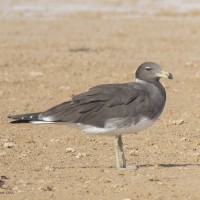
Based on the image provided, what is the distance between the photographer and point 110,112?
9641 millimetres

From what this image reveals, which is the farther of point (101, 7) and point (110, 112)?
point (101, 7)

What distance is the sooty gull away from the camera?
9.56m

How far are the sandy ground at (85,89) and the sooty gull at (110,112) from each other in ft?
1.54

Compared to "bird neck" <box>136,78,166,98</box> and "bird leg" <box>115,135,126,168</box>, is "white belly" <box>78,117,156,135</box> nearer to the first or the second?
"bird leg" <box>115,135,126,168</box>

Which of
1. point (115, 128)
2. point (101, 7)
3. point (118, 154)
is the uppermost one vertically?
point (115, 128)

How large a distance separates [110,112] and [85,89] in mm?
6238

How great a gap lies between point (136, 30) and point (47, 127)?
41.1 feet

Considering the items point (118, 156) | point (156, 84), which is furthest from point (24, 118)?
point (156, 84)

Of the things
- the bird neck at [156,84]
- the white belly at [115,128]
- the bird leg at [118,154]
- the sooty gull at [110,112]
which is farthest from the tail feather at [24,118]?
the bird neck at [156,84]

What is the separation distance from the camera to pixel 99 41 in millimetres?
22766

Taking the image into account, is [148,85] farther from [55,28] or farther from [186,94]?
[55,28]

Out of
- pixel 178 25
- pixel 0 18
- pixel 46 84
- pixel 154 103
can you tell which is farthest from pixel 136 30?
pixel 154 103

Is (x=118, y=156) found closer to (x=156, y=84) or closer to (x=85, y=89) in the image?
(x=156, y=84)

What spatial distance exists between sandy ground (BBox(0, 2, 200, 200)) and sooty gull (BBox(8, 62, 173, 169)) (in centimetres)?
47
